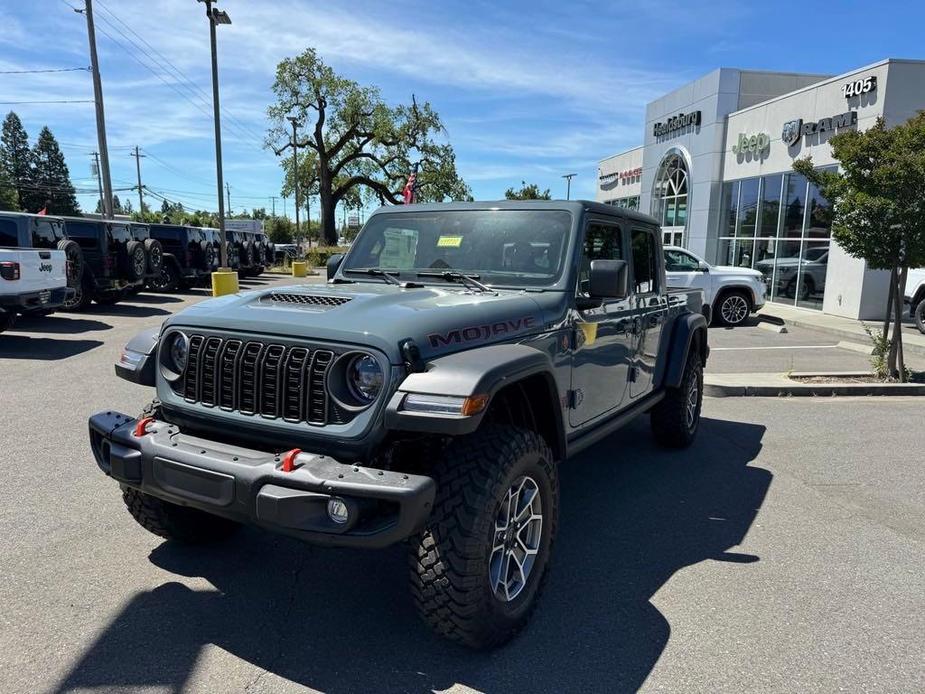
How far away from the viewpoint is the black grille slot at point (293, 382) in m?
2.76

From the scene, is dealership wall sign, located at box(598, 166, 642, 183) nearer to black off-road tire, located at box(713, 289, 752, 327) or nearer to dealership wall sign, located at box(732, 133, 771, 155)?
dealership wall sign, located at box(732, 133, 771, 155)

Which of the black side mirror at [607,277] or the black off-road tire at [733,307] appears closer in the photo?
the black side mirror at [607,277]

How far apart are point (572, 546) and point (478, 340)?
5.08 feet

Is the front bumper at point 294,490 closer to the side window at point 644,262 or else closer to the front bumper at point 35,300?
the side window at point 644,262

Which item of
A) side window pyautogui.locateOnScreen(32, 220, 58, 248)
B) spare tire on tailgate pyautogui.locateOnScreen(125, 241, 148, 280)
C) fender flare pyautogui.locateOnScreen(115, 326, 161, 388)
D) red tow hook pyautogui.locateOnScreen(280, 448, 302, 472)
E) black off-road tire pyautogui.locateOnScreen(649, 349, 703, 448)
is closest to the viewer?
red tow hook pyautogui.locateOnScreen(280, 448, 302, 472)

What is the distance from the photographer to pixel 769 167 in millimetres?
17688

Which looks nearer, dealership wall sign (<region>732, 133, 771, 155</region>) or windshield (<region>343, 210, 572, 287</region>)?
windshield (<region>343, 210, 572, 287</region>)

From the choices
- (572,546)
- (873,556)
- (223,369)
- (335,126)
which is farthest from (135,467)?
(335,126)

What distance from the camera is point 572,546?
3.85 metres

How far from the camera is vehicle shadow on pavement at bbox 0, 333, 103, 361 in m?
9.10

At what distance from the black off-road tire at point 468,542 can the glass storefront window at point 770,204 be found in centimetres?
1694

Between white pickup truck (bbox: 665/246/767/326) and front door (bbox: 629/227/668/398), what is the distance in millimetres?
9105

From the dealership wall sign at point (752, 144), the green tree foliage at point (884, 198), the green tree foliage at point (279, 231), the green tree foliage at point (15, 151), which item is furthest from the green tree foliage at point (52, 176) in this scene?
the green tree foliage at point (884, 198)

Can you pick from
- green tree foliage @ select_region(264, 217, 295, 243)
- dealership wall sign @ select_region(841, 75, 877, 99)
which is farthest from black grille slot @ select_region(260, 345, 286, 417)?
green tree foliage @ select_region(264, 217, 295, 243)
